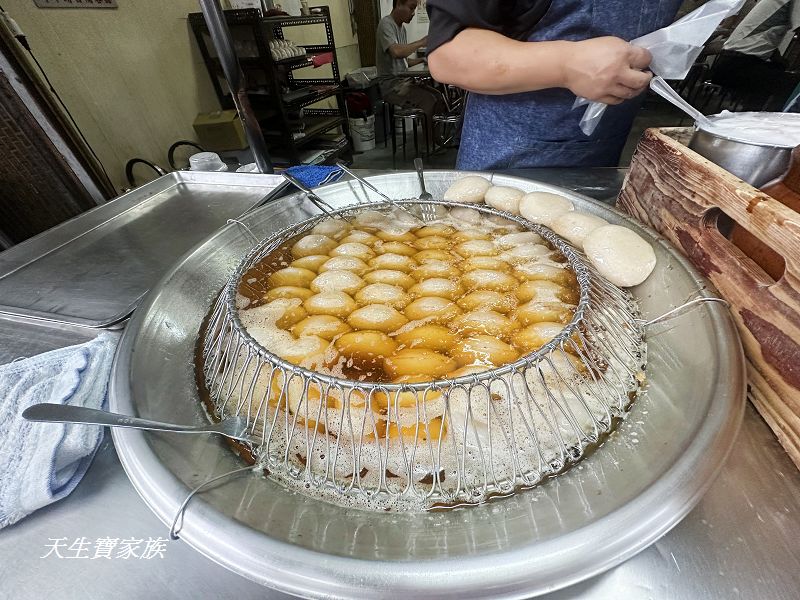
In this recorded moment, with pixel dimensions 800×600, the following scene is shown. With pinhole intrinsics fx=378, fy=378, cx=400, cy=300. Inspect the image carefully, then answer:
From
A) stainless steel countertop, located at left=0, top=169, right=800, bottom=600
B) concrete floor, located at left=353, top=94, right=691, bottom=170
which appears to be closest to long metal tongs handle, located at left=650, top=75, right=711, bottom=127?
stainless steel countertop, located at left=0, top=169, right=800, bottom=600

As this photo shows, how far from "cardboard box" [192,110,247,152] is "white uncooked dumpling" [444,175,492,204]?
298 centimetres

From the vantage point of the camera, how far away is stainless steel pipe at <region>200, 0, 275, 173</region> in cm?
108

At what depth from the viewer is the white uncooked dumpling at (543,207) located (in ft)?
3.67

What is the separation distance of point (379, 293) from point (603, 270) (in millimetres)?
559

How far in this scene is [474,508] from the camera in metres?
0.58

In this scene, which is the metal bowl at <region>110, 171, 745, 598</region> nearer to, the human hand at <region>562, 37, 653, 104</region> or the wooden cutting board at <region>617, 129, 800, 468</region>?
the wooden cutting board at <region>617, 129, 800, 468</region>

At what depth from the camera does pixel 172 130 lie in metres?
3.40

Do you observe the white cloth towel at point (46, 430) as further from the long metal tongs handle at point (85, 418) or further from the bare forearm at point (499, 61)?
the bare forearm at point (499, 61)

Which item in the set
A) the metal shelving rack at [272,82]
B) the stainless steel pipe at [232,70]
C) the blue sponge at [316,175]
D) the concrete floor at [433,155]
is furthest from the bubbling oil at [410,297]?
the concrete floor at [433,155]

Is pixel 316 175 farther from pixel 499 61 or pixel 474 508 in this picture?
pixel 474 508

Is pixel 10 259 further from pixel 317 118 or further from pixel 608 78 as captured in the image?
pixel 317 118

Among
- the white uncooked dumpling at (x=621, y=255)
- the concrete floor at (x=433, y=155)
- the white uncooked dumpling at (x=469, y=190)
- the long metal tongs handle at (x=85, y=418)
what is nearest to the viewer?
the long metal tongs handle at (x=85, y=418)

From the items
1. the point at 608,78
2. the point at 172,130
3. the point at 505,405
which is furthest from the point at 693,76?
the point at 505,405

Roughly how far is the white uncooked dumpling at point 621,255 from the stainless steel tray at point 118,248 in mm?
1191
